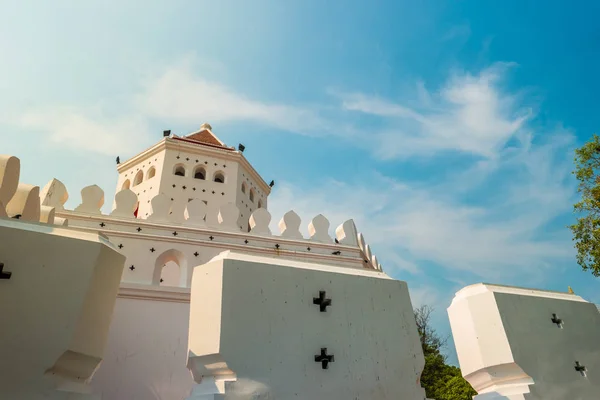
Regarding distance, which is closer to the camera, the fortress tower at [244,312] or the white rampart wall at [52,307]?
the white rampart wall at [52,307]

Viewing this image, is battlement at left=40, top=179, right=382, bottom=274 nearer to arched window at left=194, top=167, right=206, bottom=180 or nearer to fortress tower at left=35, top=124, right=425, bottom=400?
fortress tower at left=35, top=124, right=425, bottom=400

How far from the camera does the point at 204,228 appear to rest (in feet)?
34.3

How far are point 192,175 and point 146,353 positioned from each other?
1023 centimetres

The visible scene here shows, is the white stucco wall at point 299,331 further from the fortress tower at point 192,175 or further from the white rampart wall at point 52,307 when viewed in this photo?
the fortress tower at point 192,175

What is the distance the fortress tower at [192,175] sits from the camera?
54.6 ft

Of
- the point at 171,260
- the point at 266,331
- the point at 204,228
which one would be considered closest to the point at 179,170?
the point at 204,228

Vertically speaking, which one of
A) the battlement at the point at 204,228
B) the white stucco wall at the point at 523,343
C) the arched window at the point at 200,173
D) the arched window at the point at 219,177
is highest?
the arched window at the point at 200,173

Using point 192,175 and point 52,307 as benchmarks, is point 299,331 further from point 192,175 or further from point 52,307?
point 192,175

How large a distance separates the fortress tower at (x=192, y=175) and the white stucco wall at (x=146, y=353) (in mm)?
7946

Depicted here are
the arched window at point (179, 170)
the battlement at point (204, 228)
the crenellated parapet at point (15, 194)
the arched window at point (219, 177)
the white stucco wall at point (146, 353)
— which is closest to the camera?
the crenellated parapet at point (15, 194)

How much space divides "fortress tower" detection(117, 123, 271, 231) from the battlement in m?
5.35

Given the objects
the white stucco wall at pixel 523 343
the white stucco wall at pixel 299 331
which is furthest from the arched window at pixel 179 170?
the white stucco wall at pixel 523 343

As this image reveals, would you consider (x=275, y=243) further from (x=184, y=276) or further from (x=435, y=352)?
(x=435, y=352)

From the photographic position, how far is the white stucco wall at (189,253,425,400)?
4.11 m
